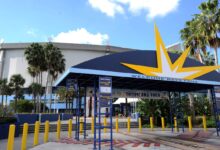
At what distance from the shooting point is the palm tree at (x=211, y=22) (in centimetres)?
2697

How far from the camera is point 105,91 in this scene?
10266mm

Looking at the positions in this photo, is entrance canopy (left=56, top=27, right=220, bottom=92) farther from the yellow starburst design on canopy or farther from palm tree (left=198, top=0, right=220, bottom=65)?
palm tree (left=198, top=0, right=220, bottom=65)

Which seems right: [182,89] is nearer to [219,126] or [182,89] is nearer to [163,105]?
[219,126]

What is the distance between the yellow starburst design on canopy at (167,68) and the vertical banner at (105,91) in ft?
5.74

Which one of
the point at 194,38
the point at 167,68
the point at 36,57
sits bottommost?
the point at 167,68

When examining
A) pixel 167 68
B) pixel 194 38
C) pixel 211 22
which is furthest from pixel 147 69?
pixel 194 38

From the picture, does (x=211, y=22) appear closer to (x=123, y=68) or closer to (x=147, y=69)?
(x=147, y=69)

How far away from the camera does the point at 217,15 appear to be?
1059 inches

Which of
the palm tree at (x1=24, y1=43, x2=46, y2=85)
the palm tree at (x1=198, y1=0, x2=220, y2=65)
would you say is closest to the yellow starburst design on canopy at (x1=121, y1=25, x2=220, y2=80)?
the palm tree at (x1=198, y1=0, x2=220, y2=65)

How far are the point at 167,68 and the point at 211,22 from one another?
58.5 feet

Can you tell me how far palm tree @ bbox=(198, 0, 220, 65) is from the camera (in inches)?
1062

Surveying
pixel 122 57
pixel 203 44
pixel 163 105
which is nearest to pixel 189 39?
pixel 203 44

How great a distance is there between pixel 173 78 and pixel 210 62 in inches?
Answer: 1316

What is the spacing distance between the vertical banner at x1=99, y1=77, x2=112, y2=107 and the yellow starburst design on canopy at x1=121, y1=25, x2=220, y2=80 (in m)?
1.75
